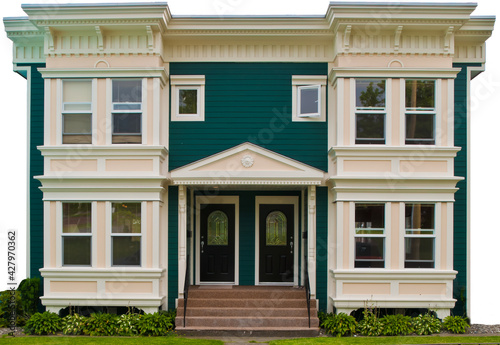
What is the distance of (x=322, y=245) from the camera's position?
1121 centimetres

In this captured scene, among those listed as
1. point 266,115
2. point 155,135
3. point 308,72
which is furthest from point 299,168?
point 155,135

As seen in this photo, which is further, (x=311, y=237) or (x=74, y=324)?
(x=311, y=237)

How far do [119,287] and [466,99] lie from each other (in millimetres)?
8992

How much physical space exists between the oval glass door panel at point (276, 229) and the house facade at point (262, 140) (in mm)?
915

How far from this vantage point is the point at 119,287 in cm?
1070

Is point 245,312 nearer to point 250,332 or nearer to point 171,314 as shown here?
point 250,332

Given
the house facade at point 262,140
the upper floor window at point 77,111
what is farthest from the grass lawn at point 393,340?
the upper floor window at point 77,111

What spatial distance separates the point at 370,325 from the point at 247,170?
4.20 metres

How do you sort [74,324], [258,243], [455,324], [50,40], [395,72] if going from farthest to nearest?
[258,243] → [50,40] → [395,72] → [455,324] → [74,324]

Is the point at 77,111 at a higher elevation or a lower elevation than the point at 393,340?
higher

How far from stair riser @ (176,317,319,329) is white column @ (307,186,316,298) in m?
0.89

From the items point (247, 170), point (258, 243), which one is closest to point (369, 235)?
point (258, 243)

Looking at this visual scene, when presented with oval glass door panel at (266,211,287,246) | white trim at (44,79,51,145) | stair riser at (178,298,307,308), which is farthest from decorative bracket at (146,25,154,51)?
stair riser at (178,298,307,308)

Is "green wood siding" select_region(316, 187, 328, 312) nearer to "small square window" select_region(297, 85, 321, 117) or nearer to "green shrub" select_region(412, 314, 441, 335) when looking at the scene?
"small square window" select_region(297, 85, 321, 117)
